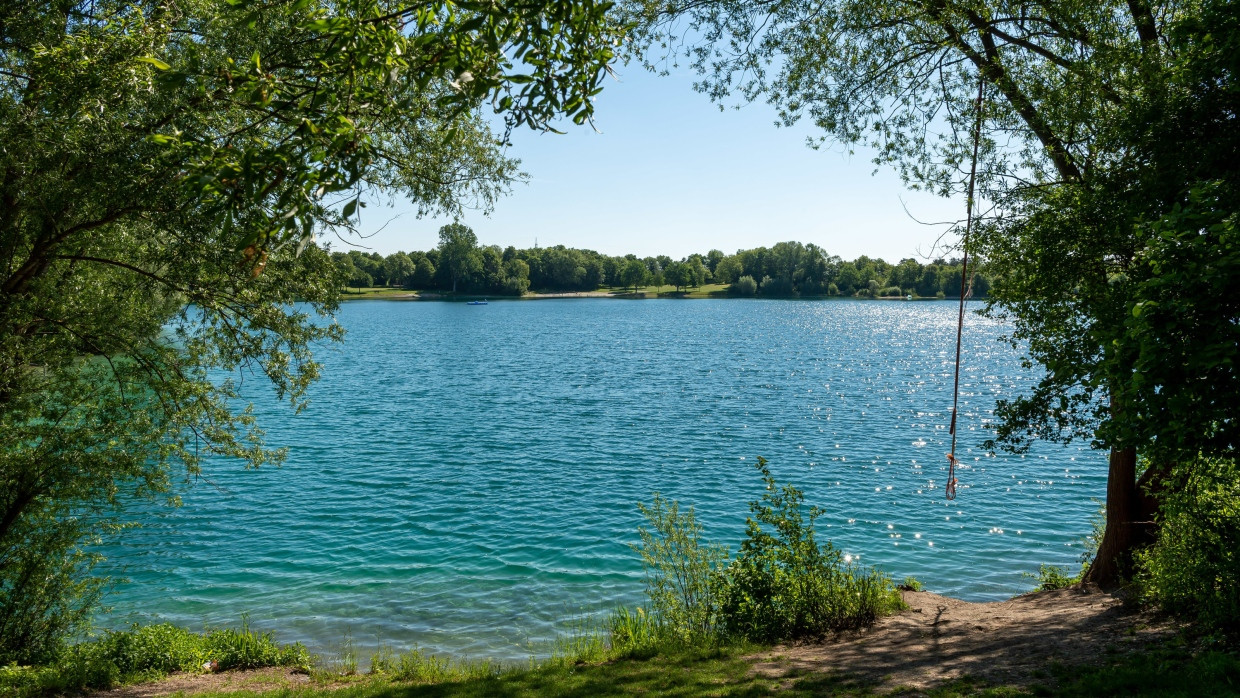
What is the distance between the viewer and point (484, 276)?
179 metres

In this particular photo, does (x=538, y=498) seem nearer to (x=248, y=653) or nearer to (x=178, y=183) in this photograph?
(x=248, y=653)

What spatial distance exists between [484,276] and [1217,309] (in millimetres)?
178520

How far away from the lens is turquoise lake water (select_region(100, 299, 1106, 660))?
15.9 metres

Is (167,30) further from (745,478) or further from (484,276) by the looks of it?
(484,276)

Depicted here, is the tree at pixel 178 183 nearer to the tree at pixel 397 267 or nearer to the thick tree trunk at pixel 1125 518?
the thick tree trunk at pixel 1125 518

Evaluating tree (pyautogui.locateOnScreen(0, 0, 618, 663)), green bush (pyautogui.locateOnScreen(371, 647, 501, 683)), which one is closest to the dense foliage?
green bush (pyautogui.locateOnScreen(371, 647, 501, 683))

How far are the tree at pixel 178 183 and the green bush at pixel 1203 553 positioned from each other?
27.1ft

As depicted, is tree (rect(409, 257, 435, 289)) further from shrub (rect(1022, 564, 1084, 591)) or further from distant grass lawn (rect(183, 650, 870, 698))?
distant grass lawn (rect(183, 650, 870, 698))

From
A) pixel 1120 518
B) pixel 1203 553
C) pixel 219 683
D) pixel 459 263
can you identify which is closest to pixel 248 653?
pixel 219 683

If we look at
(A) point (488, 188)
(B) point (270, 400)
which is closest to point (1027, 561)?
(A) point (488, 188)

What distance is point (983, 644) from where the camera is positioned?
9.77 metres

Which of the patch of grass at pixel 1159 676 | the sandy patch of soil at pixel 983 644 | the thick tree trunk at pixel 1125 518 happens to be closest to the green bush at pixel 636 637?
the sandy patch of soil at pixel 983 644

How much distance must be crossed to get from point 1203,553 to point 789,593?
5.33 m

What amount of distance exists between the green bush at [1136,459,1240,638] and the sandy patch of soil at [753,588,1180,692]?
1.50 feet
